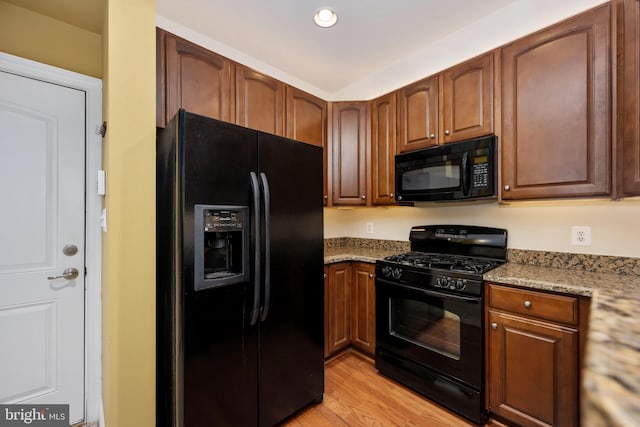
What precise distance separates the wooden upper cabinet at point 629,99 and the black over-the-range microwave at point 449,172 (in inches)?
22.0

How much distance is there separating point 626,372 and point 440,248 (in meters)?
2.05

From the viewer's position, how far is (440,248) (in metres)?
2.33

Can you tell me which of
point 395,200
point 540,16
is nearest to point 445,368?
point 395,200

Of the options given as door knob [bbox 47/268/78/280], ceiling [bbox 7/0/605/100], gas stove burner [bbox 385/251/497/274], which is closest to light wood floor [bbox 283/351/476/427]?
gas stove burner [bbox 385/251/497/274]

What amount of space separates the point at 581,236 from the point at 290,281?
182 centimetres

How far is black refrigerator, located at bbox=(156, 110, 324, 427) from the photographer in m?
1.28

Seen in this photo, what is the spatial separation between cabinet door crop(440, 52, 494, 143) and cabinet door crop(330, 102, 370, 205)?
2.49ft

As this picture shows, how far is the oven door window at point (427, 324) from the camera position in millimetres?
1774

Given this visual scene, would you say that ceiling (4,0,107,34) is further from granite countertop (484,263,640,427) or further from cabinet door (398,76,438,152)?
granite countertop (484,263,640,427)

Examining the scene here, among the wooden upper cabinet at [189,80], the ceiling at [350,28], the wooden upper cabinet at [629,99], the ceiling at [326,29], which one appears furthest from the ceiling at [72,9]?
the wooden upper cabinet at [629,99]

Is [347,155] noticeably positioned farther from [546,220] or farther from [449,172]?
[546,220]

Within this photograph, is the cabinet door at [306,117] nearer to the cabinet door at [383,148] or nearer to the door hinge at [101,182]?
the cabinet door at [383,148]

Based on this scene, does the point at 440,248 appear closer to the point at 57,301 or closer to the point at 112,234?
the point at 112,234

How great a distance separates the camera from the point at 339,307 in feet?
7.78
